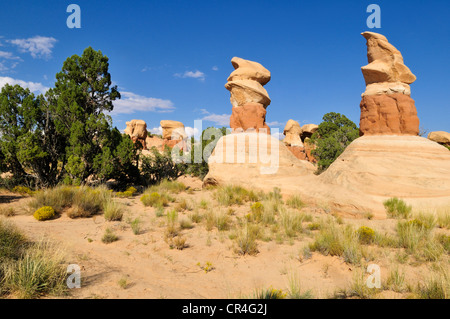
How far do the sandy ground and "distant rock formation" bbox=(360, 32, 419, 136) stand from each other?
5.80 meters

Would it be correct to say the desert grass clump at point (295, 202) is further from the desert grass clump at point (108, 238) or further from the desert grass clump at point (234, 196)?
the desert grass clump at point (108, 238)

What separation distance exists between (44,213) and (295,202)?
28.9ft

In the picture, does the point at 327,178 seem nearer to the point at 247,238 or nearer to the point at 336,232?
the point at 336,232

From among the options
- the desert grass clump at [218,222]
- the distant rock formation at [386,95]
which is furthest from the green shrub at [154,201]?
the distant rock formation at [386,95]

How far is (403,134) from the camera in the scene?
10656 mm

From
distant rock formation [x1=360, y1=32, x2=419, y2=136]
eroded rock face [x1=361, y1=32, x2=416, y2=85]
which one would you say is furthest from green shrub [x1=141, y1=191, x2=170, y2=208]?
eroded rock face [x1=361, y1=32, x2=416, y2=85]

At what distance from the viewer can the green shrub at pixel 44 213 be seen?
7.34 metres

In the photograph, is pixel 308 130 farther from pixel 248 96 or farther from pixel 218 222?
pixel 218 222

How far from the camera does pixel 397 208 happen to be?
800cm

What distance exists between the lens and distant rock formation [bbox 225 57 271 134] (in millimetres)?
13602

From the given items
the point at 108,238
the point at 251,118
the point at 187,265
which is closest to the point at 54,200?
the point at 108,238

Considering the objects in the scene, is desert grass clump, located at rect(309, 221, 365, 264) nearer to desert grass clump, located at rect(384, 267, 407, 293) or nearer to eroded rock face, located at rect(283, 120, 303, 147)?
desert grass clump, located at rect(384, 267, 407, 293)

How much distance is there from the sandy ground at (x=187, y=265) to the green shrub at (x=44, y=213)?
28cm
